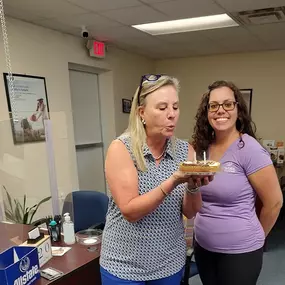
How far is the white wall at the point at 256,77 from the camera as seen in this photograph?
481 centimetres

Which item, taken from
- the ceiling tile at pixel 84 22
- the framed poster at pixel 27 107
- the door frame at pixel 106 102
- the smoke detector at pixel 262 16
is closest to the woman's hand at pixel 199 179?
the framed poster at pixel 27 107

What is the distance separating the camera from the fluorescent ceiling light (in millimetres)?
3259

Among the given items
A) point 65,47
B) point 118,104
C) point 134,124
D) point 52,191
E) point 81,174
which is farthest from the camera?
point 118,104

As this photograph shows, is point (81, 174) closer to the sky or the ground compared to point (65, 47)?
closer to the ground

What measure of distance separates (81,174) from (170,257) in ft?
10.1

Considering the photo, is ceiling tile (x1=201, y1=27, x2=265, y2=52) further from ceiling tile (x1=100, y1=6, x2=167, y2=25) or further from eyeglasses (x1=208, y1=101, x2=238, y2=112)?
eyeglasses (x1=208, y1=101, x2=238, y2=112)

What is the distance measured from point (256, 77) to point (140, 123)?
13.6ft

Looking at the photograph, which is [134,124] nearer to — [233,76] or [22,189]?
[22,189]

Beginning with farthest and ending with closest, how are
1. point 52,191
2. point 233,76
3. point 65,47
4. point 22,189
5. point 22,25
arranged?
point 233,76
point 65,47
point 22,25
point 22,189
point 52,191

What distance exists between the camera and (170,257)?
4.03 ft

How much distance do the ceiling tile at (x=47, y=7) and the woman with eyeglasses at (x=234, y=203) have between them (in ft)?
5.39

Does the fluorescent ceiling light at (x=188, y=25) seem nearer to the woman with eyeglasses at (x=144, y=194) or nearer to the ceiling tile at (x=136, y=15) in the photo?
the ceiling tile at (x=136, y=15)

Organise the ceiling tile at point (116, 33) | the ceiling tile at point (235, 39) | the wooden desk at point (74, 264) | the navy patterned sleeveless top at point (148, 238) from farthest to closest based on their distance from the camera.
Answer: the ceiling tile at point (235, 39) < the ceiling tile at point (116, 33) < the wooden desk at point (74, 264) < the navy patterned sleeveless top at point (148, 238)

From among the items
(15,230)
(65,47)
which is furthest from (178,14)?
(15,230)
